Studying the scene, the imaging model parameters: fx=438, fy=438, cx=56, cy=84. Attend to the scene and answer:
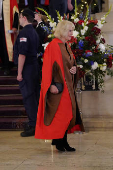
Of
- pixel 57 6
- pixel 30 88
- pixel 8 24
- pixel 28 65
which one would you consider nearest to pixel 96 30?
pixel 28 65

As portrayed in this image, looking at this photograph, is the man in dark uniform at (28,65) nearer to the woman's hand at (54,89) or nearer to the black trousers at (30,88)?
the black trousers at (30,88)

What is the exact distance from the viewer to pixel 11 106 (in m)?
7.64

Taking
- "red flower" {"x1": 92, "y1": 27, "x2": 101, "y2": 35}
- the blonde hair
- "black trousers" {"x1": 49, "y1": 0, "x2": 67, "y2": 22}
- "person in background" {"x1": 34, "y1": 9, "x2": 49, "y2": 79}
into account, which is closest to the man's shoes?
"person in background" {"x1": 34, "y1": 9, "x2": 49, "y2": 79}

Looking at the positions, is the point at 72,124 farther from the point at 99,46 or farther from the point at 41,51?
the point at 41,51

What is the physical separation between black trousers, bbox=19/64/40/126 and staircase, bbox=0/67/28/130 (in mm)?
583

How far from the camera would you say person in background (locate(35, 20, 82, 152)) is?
5035mm

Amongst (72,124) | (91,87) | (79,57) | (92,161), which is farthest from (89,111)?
(92,161)

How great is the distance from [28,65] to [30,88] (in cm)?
34

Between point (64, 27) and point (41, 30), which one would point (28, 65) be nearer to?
point (41, 30)

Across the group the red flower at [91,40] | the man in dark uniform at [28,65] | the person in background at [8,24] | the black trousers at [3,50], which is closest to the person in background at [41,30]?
the man in dark uniform at [28,65]

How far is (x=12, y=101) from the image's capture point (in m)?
7.67

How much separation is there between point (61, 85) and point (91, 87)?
7.49ft

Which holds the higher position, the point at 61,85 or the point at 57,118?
the point at 61,85

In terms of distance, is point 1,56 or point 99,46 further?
point 1,56
